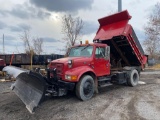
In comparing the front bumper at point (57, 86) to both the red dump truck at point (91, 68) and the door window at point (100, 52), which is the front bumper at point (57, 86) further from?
the door window at point (100, 52)

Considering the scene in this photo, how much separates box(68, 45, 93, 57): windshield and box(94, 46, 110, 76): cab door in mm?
300

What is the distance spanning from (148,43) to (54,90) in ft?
108

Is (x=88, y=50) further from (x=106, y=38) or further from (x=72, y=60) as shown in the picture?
(x=106, y=38)

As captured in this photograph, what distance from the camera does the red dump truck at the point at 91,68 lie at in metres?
6.32

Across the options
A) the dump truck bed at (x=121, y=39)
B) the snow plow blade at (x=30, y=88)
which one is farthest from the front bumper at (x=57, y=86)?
the dump truck bed at (x=121, y=39)

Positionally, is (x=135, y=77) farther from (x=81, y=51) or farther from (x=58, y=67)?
(x=58, y=67)

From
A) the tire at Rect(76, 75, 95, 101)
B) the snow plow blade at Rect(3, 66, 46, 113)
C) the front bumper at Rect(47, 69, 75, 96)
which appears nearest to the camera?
the snow plow blade at Rect(3, 66, 46, 113)

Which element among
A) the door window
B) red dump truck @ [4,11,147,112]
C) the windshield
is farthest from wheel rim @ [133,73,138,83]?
the windshield

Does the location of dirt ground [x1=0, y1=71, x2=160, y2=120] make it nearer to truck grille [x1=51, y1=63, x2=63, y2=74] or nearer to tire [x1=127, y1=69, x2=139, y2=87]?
truck grille [x1=51, y1=63, x2=63, y2=74]

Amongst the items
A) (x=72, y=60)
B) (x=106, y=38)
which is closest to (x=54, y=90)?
(x=72, y=60)

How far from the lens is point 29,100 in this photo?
5.79m

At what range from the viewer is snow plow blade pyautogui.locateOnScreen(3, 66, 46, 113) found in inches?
225

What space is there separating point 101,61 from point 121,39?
1862mm

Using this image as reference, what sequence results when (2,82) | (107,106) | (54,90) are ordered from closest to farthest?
(107,106)
(54,90)
(2,82)
